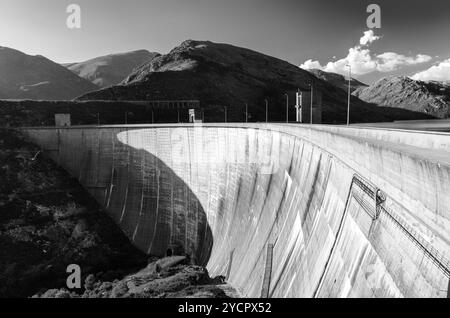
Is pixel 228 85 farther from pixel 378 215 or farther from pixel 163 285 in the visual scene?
pixel 378 215

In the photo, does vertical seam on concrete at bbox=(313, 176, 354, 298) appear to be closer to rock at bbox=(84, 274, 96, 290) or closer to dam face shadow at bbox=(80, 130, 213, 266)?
dam face shadow at bbox=(80, 130, 213, 266)

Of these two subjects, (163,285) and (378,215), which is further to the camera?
(163,285)

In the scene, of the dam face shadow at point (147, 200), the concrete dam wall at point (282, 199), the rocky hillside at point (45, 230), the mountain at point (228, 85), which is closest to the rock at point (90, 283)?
the rocky hillside at point (45, 230)

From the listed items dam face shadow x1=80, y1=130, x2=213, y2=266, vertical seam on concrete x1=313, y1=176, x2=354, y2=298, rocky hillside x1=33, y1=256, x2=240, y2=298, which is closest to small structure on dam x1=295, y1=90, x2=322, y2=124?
dam face shadow x1=80, y1=130, x2=213, y2=266

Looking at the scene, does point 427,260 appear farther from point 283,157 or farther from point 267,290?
point 283,157

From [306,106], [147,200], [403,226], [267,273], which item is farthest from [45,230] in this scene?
[403,226]

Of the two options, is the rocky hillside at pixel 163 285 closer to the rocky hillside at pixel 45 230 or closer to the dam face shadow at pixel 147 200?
the rocky hillside at pixel 45 230
